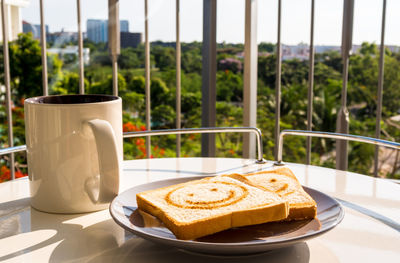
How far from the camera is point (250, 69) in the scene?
4.53 ft

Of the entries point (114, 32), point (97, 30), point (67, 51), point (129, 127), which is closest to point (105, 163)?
point (114, 32)

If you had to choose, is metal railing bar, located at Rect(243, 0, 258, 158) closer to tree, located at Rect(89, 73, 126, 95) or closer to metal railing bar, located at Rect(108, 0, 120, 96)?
metal railing bar, located at Rect(108, 0, 120, 96)

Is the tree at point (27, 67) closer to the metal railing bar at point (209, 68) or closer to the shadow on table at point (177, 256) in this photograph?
the metal railing bar at point (209, 68)

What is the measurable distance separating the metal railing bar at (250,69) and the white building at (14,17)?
3.81m

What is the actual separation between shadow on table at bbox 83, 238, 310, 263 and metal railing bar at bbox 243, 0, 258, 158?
93 cm

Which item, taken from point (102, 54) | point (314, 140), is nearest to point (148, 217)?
point (102, 54)

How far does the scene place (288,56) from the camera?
6332 mm

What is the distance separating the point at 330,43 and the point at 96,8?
3.16 meters

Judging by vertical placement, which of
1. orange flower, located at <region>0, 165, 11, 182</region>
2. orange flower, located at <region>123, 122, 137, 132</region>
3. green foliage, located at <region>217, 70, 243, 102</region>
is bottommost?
orange flower, located at <region>0, 165, 11, 182</region>

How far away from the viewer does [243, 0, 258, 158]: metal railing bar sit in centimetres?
133

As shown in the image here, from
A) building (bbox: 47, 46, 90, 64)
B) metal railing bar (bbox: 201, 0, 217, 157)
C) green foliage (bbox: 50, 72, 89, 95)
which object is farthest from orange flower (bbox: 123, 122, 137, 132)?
metal railing bar (bbox: 201, 0, 217, 157)

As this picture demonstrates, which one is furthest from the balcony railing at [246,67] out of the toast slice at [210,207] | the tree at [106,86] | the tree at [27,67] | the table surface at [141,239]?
the tree at [106,86]

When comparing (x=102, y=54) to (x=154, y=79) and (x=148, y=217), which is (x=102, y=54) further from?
(x=148, y=217)

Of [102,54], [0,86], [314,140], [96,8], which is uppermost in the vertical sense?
[96,8]
